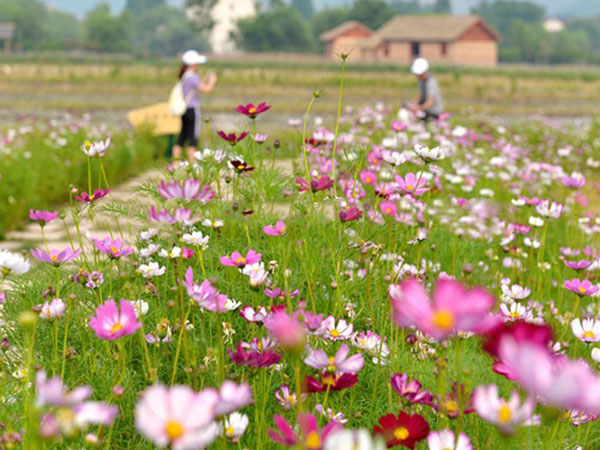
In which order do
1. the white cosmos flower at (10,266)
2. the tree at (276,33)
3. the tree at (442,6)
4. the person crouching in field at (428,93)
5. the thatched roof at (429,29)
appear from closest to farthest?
the white cosmos flower at (10,266) < the person crouching in field at (428,93) < the thatched roof at (429,29) < the tree at (276,33) < the tree at (442,6)

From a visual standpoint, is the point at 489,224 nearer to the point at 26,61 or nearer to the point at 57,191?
the point at 57,191

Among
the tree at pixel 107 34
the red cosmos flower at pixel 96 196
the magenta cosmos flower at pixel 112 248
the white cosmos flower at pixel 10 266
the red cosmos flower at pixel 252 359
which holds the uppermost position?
the tree at pixel 107 34

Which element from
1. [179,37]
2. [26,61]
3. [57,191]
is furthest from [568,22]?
[57,191]

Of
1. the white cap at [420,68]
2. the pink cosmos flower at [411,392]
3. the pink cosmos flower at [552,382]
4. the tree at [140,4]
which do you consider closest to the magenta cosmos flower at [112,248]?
the pink cosmos flower at [411,392]

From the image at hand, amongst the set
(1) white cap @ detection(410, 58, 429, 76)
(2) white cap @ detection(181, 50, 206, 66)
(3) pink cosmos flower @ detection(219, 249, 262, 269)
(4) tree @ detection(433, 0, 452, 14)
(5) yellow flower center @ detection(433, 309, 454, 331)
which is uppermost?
(4) tree @ detection(433, 0, 452, 14)

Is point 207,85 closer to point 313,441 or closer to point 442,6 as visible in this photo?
point 313,441

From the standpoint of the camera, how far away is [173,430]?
685mm

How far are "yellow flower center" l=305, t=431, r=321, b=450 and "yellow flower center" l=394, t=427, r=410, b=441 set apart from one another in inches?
13.3

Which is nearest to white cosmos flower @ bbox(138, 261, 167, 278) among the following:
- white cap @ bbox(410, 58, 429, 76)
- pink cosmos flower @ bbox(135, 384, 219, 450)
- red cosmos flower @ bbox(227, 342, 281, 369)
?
red cosmos flower @ bbox(227, 342, 281, 369)

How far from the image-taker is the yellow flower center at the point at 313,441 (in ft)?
2.77

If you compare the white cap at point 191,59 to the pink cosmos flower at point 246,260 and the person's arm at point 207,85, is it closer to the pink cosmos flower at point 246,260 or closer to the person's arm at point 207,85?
the person's arm at point 207,85

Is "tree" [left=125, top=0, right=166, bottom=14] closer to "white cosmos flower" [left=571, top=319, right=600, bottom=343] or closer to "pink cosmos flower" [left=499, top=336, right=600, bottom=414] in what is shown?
"white cosmos flower" [left=571, top=319, right=600, bottom=343]

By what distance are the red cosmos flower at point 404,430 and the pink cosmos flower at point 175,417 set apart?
0.53 m

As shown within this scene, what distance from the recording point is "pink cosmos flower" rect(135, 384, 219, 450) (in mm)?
673
